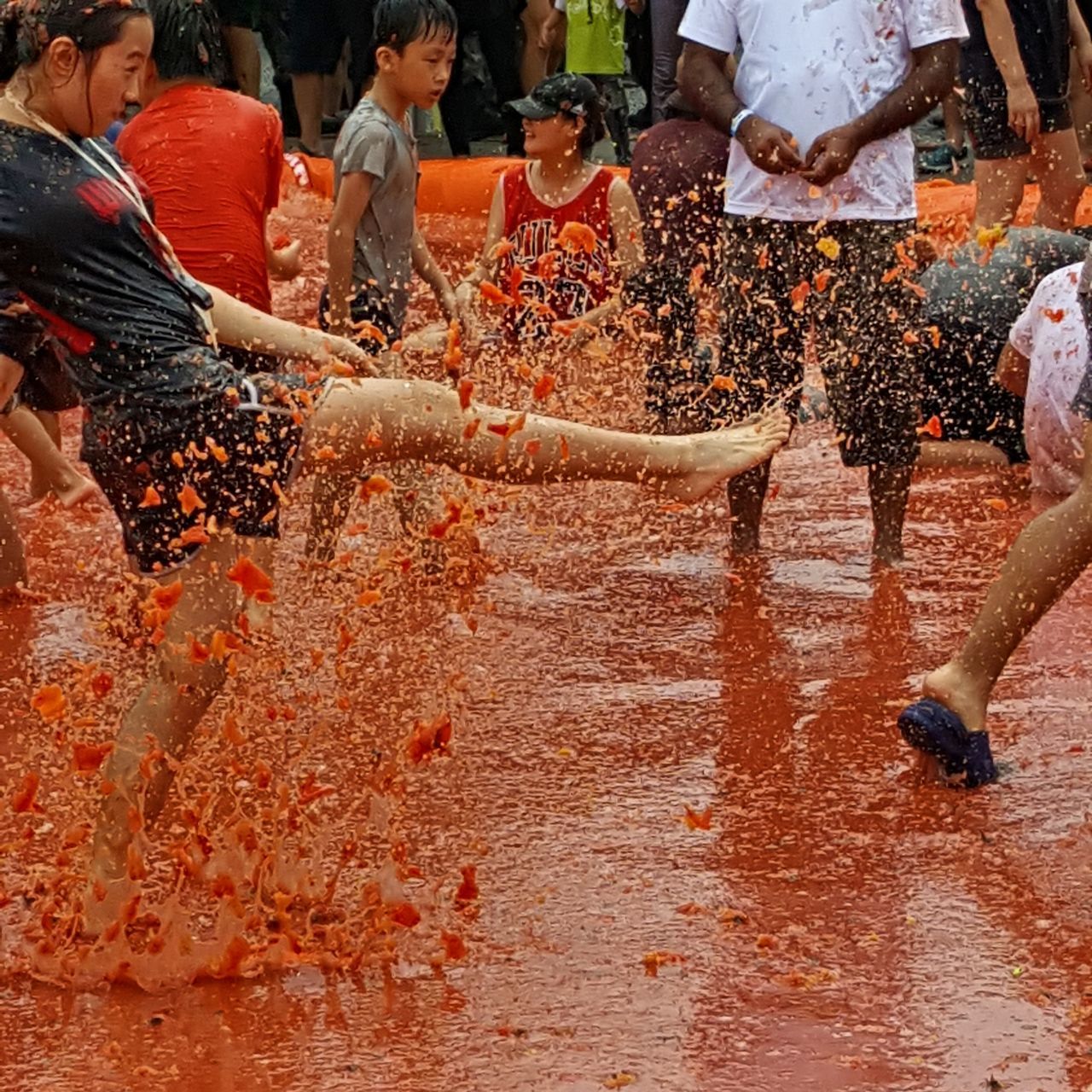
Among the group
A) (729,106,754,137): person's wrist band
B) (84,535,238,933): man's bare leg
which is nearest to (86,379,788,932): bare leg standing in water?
(84,535,238,933): man's bare leg

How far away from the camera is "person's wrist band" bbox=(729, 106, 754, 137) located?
5.65m

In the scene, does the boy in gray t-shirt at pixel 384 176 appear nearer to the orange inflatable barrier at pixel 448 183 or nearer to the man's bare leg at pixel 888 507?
the man's bare leg at pixel 888 507

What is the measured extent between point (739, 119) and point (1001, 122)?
2.65 m

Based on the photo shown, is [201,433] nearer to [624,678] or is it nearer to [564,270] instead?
[624,678]

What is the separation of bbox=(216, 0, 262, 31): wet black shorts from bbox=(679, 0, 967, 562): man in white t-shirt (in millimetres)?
6157

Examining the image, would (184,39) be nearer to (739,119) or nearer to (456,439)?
(739,119)

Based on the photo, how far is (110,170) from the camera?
3607 mm

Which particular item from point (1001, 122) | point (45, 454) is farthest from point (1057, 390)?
point (45, 454)

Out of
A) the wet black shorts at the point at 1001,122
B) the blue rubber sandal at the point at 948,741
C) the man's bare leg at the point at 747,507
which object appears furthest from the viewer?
the wet black shorts at the point at 1001,122

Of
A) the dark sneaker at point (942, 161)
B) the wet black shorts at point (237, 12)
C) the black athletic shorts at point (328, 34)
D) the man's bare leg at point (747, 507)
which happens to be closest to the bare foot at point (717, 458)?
the man's bare leg at point (747, 507)

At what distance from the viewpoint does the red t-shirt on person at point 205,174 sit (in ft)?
18.4

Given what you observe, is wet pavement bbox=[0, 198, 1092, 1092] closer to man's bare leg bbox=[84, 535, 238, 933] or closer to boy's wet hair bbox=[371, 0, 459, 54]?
man's bare leg bbox=[84, 535, 238, 933]

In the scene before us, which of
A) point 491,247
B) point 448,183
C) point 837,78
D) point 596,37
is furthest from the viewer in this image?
point 448,183

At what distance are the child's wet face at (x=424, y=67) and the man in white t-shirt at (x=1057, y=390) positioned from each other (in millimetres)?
1788
